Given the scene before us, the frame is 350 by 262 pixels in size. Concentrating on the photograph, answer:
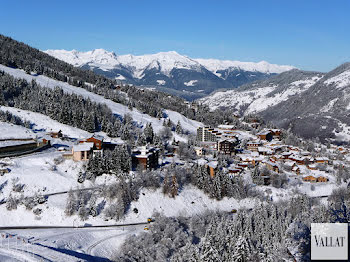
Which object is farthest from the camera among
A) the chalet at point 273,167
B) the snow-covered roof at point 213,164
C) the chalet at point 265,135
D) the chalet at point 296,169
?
the chalet at point 265,135

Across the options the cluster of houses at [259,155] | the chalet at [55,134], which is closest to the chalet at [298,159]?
the cluster of houses at [259,155]

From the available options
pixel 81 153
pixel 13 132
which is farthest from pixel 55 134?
pixel 81 153

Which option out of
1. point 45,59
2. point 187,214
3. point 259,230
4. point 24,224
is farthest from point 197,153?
point 45,59

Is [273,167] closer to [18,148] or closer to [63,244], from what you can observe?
[63,244]

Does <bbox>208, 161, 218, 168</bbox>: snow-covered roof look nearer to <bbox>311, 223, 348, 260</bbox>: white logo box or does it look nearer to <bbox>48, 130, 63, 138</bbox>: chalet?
<bbox>48, 130, 63, 138</bbox>: chalet

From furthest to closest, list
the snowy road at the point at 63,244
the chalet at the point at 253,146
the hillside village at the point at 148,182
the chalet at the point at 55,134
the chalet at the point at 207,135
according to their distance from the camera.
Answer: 1. the chalet at the point at 207,135
2. the chalet at the point at 253,146
3. the chalet at the point at 55,134
4. the hillside village at the point at 148,182
5. the snowy road at the point at 63,244

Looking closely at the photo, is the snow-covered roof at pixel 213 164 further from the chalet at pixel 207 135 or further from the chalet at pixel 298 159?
the chalet at pixel 207 135

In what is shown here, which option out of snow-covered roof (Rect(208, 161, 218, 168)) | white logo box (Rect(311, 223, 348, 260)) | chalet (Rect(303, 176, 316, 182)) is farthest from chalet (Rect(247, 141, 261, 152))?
white logo box (Rect(311, 223, 348, 260))

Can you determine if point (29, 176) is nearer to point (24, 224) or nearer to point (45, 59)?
point (24, 224)
